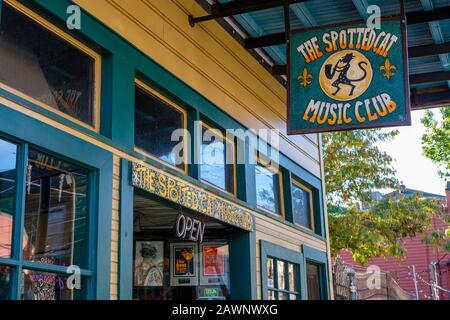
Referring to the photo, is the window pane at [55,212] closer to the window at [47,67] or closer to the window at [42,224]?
the window at [42,224]

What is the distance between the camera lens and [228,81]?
25.5 ft

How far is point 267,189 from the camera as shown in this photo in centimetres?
880

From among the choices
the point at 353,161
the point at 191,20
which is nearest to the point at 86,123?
the point at 191,20

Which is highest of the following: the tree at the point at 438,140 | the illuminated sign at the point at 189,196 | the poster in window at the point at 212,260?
the tree at the point at 438,140

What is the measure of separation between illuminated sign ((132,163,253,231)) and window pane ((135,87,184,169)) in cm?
30

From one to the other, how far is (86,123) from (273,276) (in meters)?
4.01

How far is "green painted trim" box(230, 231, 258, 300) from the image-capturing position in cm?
759

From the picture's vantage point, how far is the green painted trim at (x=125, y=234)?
17.1 ft

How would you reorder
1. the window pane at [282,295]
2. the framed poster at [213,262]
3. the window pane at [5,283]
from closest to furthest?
the window pane at [5,283], the window pane at [282,295], the framed poster at [213,262]

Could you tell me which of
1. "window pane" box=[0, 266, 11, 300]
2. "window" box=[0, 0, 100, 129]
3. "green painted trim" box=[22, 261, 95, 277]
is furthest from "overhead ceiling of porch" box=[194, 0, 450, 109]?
"window pane" box=[0, 266, 11, 300]

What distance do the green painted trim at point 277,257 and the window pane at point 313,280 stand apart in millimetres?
634

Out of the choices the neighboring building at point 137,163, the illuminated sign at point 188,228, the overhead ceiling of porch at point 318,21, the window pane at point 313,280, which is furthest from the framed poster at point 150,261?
the overhead ceiling of porch at point 318,21

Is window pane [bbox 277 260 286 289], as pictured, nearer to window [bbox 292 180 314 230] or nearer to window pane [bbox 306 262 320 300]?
window [bbox 292 180 314 230]
